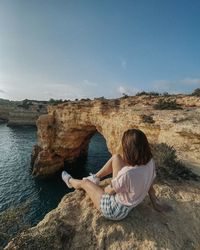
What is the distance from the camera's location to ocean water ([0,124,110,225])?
1420 centimetres

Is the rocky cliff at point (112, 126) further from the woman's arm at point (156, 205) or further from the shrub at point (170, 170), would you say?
the woman's arm at point (156, 205)

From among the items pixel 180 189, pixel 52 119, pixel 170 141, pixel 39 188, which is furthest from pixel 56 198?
pixel 180 189

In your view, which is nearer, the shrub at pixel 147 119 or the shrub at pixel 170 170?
the shrub at pixel 170 170

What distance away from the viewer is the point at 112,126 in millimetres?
13656

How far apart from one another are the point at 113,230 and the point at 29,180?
16.8m

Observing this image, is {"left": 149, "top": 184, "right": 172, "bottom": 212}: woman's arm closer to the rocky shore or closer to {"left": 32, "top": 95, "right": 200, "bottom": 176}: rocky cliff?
the rocky shore

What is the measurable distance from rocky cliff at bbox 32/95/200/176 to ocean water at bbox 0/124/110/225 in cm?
141

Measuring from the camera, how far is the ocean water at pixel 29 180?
1420 cm

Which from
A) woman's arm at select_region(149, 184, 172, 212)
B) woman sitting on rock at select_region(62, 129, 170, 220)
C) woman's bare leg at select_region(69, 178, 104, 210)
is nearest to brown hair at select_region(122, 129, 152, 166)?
woman sitting on rock at select_region(62, 129, 170, 220)

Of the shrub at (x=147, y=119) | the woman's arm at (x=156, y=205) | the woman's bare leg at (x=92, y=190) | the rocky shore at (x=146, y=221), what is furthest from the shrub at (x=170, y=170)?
the shrub at (x=147, y=119)

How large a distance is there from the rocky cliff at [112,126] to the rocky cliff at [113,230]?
309 centimetres

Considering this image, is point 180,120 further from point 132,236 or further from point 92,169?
point 92,169

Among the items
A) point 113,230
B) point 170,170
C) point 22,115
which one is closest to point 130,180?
point 113,230

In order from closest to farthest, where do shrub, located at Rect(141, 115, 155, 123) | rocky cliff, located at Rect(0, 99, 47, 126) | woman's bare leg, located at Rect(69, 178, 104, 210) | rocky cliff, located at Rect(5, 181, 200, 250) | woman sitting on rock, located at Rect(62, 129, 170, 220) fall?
1. rocky cliff, located at Rect(5, 181, 200, 250)
2. woman sitting on rock, located at Rect(62, 129, 170, 220)
3. woman's bare leg, located at Rect(69, 178, 104, 210)
4. shrub, located at Rect(141, 115, 155, 123)
5. rocky cliff, located at Rect(0, 99, 47, 126)
